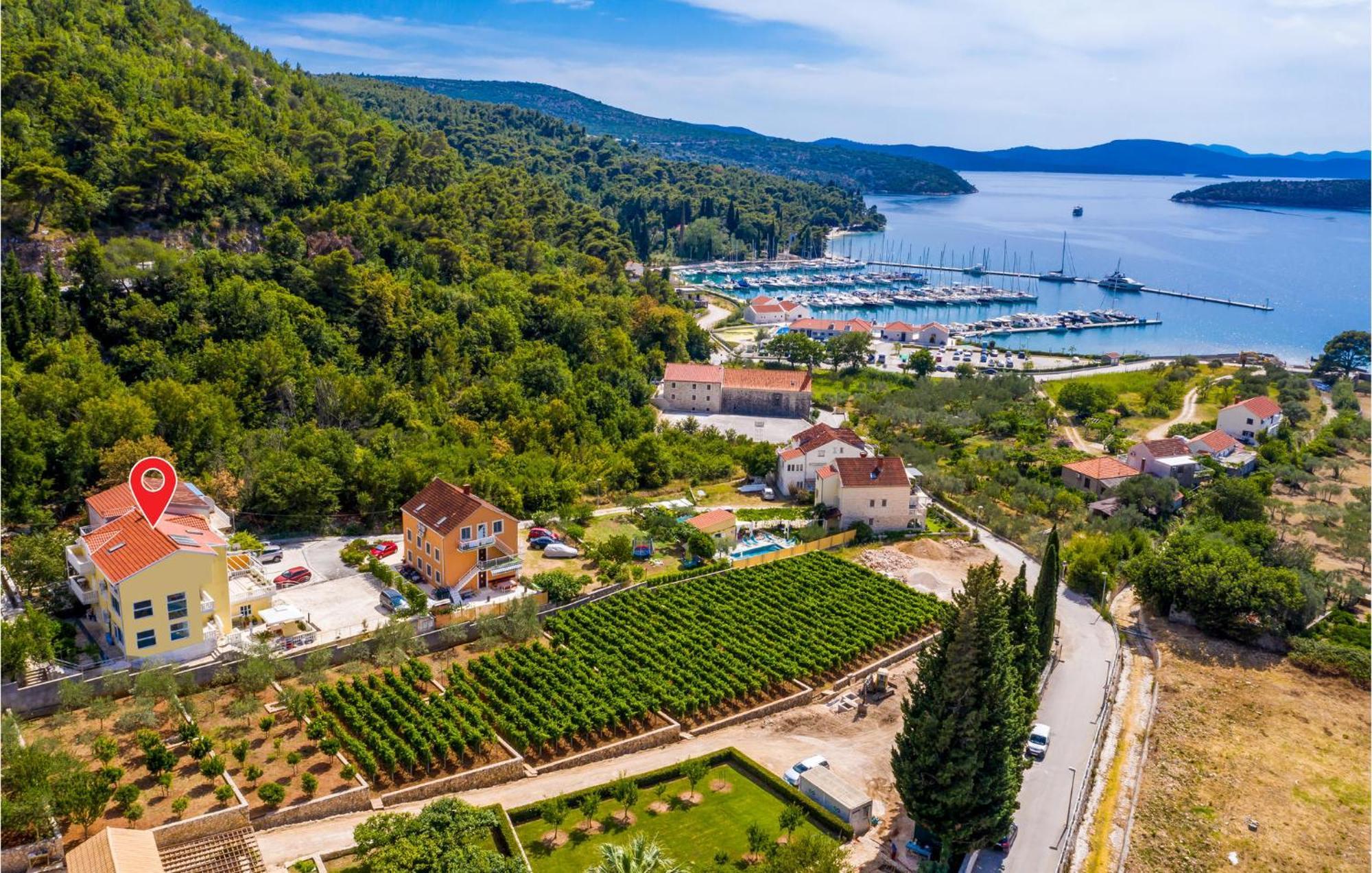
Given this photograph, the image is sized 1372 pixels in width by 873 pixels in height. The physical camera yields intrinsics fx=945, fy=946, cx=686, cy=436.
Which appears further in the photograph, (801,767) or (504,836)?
→ (801,767)

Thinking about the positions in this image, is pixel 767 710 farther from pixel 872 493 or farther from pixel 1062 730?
pixel 872 493

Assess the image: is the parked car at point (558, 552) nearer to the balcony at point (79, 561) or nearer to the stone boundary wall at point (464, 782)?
the stone boundary wall at point (464, 782)

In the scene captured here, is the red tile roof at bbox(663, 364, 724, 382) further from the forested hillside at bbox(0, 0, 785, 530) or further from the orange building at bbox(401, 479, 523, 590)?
the orange building at bbox(401, 479, 523, 590)

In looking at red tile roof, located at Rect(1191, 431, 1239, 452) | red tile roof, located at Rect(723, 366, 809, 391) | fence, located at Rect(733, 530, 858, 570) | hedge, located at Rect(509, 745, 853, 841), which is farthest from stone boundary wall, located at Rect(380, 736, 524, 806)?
red tile roof, located at Rect(1191, 431, 1239, 452)

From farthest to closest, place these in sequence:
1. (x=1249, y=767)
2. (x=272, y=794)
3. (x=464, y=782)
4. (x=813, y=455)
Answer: (x=813, y=455), (x=1249, y=767), (x=464, y=782), (x=272, y=794)

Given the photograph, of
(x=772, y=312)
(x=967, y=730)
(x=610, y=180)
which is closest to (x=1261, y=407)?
(x=772, y=312)

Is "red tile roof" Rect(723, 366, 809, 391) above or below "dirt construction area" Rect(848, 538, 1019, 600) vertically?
above

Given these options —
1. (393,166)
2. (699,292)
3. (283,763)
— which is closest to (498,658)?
(283,763)
